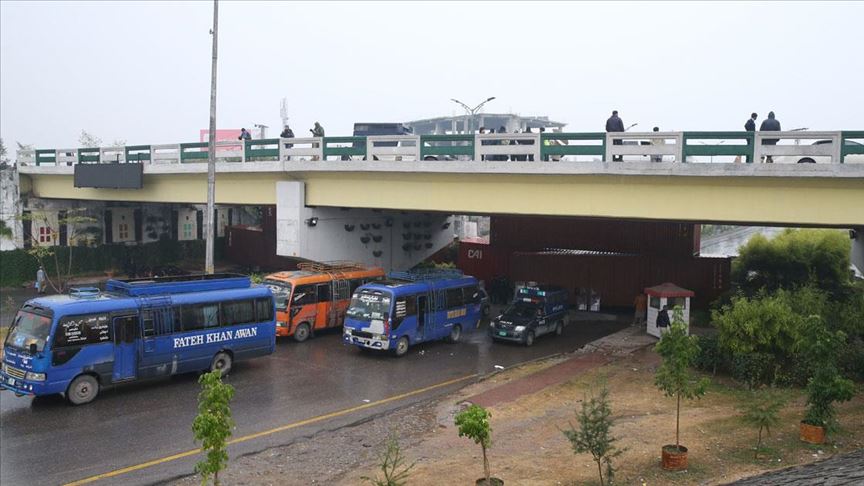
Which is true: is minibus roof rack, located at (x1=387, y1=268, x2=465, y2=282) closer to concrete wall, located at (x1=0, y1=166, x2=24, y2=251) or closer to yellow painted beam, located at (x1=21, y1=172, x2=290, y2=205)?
yellow painted beam, located at (x1=21, y1=172, x2=290, y2=205)

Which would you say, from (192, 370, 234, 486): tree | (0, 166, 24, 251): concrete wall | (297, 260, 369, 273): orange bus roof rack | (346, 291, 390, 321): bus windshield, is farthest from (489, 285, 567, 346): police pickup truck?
(0, 166, 24, 251): concrete wall

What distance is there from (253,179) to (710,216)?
16.6 metres

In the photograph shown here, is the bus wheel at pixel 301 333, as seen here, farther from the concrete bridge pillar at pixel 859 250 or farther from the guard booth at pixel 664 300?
the concrete bridge pillar at pixel 859 250

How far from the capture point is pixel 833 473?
1010cm

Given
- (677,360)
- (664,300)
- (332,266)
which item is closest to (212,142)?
(332,266)

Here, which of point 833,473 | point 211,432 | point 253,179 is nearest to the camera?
point 211,432

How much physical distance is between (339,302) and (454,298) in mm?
4092

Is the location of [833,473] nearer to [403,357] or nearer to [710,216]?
[710,216]

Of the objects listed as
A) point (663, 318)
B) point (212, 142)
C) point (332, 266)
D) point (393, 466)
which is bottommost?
point (393, 466)

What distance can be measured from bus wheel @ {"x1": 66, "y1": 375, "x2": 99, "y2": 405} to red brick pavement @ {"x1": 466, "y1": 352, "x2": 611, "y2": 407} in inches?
332

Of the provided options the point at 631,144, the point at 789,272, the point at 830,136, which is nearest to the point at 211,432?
the point at 631,144

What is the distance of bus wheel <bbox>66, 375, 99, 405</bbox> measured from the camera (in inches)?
591

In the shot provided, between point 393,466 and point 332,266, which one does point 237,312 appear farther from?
point 393,466

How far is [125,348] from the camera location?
15711mm
